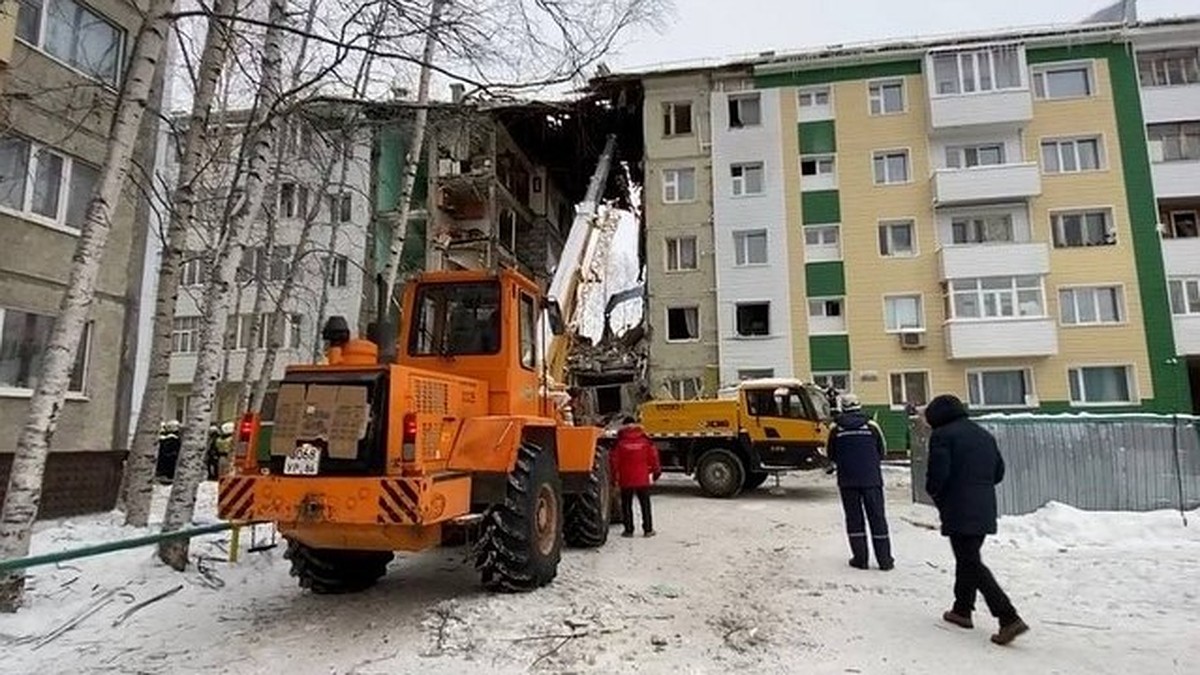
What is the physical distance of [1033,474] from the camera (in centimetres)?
1190

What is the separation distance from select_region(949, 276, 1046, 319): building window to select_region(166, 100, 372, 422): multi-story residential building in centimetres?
1948

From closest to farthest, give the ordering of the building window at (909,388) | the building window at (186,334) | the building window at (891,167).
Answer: the building window at (909,388) → the building window at (891,167) → the building window at (186,334)

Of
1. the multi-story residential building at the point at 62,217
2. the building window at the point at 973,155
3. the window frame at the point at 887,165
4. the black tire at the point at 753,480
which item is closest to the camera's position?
the multi-story residential building at the point at 62,217

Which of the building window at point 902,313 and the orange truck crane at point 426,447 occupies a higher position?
the building window at point 902,313

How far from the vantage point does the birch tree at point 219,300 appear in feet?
26.1

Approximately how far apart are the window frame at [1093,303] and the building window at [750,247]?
9868mm

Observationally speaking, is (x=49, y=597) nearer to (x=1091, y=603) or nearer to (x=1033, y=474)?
(x=1091, y=603)

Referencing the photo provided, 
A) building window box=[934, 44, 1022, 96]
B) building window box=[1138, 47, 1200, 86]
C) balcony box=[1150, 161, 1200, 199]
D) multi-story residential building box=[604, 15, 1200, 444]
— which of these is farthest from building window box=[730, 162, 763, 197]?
building window box=[1138, 47, 1200, 86]

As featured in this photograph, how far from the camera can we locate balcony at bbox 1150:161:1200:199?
25203mm

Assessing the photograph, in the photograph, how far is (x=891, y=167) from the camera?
88.1 feet

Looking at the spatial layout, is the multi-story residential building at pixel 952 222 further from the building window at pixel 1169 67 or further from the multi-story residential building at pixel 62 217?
the multi-story residential building at pixel 62 217

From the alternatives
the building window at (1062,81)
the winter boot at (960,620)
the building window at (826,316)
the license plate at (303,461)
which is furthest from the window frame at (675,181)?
the license plate at (303,461)

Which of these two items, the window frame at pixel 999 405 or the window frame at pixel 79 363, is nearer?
the window frame at pixel 79 363

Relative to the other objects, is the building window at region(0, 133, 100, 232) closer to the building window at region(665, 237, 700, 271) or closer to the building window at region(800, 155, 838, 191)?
the building window at region(665, 237, 700, 271)
